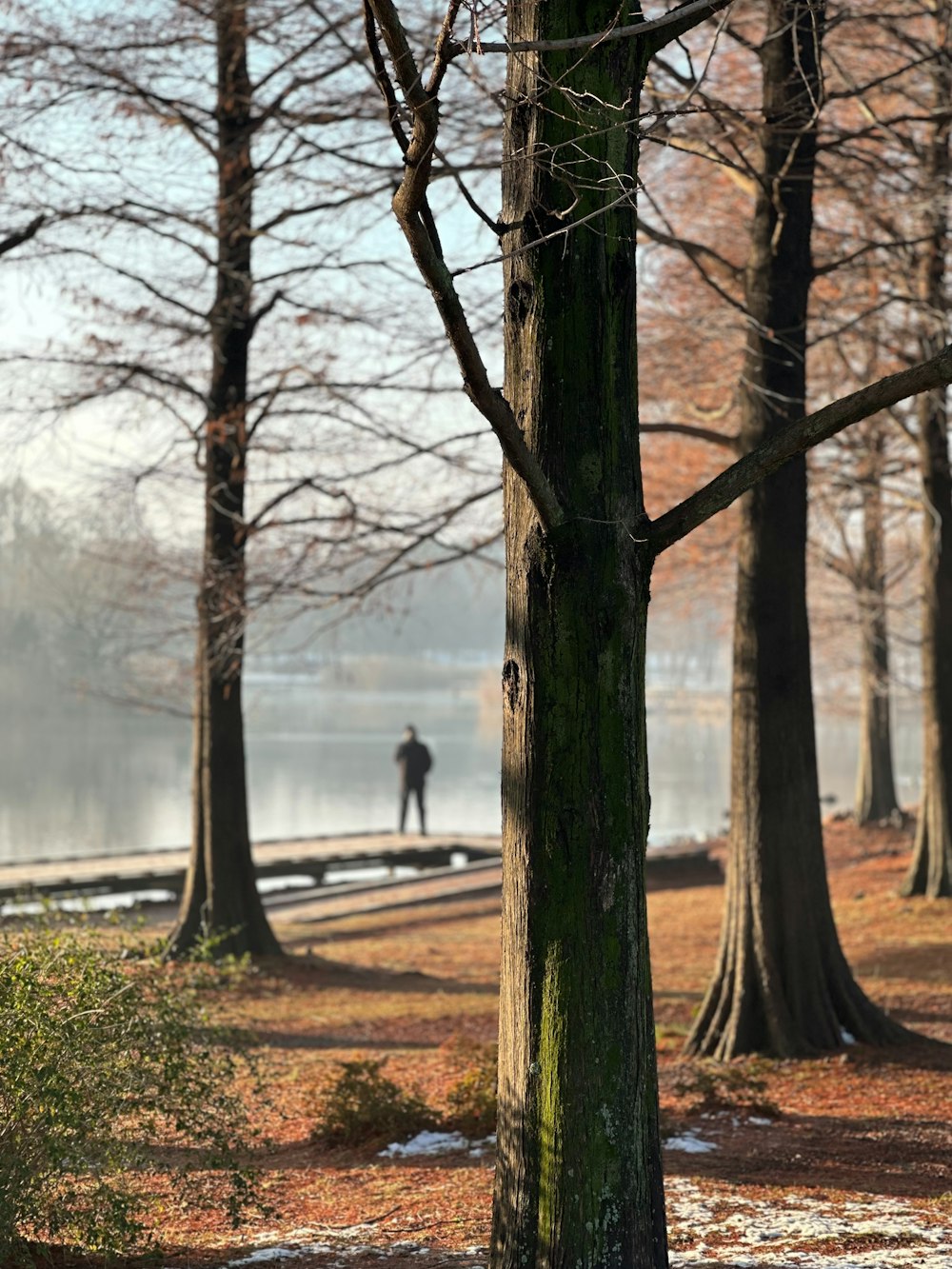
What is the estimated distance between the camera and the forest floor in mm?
4613

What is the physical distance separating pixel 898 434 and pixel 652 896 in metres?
6.34

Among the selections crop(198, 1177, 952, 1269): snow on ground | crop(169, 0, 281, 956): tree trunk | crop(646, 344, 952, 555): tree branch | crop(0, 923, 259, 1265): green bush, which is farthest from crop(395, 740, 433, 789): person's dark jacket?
crop(646, 344, 952, 555): tree branch

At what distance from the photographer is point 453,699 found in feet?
247

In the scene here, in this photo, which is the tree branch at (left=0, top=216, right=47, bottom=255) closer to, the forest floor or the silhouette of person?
the forest floor

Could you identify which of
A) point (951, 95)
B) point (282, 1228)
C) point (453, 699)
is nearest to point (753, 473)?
point (282, 1228)

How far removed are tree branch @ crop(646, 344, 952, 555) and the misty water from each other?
1205cm

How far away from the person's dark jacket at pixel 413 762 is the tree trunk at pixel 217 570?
1075 centimetres

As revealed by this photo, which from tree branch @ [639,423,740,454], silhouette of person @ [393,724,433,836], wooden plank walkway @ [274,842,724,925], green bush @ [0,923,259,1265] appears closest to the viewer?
green bush @ [0,923,259,1265]

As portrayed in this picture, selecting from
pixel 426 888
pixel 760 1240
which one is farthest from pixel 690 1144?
pixel 426 888

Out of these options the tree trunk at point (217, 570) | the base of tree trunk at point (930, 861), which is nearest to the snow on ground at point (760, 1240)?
the tree trunk at point (217, 570)

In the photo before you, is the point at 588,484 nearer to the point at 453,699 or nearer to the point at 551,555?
the point at 551,555

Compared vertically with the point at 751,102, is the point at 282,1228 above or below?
below

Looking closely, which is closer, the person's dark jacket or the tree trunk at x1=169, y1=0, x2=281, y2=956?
the tree trunk at x1=169, y1=0, x2=281, y2=956

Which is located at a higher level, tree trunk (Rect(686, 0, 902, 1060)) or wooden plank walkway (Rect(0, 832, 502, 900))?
tree trunk (Rect(686, 0, 902, 1060))
